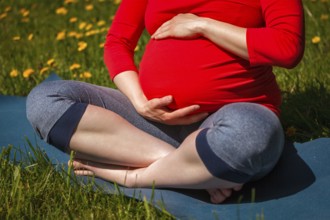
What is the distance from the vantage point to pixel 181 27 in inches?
66.5

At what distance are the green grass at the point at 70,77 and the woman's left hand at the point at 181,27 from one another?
1.40 ft

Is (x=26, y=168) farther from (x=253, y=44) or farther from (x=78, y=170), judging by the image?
(x=253, y=44)

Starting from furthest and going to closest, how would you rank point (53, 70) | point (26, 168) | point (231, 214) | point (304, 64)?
point (53, 70) < point (304, 64) < point (26, 168) < point (231, 214)

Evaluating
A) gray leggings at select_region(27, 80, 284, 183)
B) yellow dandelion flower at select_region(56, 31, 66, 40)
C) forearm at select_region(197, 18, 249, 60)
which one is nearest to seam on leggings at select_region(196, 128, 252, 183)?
gray leggings at select_region(27, 80, 284, 183)

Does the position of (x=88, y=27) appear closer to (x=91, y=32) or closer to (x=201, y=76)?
(x=91, y=32)

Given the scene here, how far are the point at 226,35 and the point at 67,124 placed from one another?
46 cm

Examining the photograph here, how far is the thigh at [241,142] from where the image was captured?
59.2 inches

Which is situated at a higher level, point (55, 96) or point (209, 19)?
point (209, 19)

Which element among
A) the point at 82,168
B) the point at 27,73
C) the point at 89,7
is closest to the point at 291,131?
the point at 82,168

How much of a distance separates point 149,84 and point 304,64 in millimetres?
989

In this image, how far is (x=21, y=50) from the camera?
3252 mm

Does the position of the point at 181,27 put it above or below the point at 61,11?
above

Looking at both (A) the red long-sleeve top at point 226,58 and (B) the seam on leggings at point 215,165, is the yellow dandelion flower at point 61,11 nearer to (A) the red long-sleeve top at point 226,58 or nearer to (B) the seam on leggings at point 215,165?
(A) the red long-sleeve top at point 226,58

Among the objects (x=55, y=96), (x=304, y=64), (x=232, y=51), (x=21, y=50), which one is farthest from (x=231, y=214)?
(x=21, y=50)
